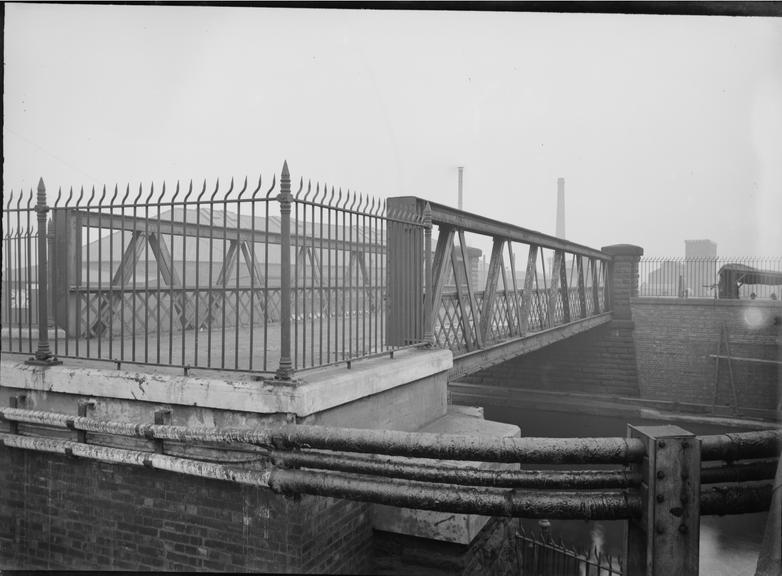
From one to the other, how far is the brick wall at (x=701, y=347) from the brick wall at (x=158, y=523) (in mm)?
15793

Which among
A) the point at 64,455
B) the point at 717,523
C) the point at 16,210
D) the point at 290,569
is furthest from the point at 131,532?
the point at 717,523

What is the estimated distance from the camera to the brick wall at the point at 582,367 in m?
17.9

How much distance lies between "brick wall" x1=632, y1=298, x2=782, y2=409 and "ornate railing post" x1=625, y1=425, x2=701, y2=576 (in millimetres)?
16151

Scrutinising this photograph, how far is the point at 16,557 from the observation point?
14.9 ft

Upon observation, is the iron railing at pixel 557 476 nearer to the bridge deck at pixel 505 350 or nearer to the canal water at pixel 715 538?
the bridge deck at pixel 505 350

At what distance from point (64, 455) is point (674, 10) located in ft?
17.5

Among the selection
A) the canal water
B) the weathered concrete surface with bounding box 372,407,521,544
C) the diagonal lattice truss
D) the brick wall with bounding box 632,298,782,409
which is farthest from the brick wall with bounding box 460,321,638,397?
the weathered concrete surface with bounding box 372,407,521,544

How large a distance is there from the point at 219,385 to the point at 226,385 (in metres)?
0.06

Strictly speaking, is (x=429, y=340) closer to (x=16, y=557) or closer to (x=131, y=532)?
(x=131, y=532)

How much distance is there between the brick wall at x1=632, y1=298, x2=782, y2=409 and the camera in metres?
16.3

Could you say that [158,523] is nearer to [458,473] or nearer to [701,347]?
[458,473]

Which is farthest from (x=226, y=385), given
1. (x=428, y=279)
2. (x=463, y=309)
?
(x=463, y=309)

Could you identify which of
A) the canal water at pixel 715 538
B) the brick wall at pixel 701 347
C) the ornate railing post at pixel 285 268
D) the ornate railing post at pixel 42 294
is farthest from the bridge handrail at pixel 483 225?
the brick wall at pixel 701 347

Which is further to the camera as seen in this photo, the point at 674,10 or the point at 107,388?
the point at 107,388
